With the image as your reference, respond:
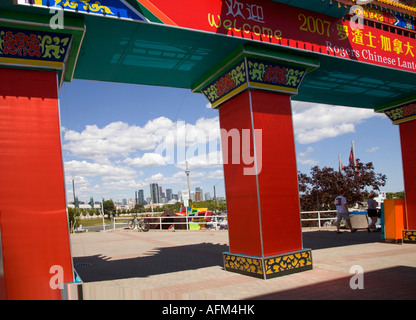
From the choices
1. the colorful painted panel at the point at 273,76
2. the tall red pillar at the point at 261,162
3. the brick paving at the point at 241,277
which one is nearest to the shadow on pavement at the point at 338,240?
the brick paving at the point at 241,277

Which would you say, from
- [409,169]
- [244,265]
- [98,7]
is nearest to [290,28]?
[98,7]

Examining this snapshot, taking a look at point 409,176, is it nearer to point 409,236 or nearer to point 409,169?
point 409,169

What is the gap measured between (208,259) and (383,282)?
425 centimetres

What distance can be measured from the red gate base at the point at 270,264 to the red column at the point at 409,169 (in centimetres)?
509

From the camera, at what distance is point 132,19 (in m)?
5.06

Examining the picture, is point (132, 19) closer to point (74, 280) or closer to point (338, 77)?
point (74, 280)

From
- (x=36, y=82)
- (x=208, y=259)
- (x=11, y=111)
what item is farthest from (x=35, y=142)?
(x=208, y=259)

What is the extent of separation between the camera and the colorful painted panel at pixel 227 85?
656cm

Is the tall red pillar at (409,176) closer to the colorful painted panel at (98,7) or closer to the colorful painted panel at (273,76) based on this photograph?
the colorful painted panel at (273,76)

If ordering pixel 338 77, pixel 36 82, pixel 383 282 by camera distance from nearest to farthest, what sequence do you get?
pixel 36 82 → pixel 383 282 → pixel 338 77

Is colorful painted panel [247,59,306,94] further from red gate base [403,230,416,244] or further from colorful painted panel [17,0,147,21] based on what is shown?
red gate base [403,230,416,244]

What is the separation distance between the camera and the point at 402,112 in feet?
33.8

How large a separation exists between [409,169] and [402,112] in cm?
168

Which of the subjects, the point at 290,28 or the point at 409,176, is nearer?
the point at 290,28
